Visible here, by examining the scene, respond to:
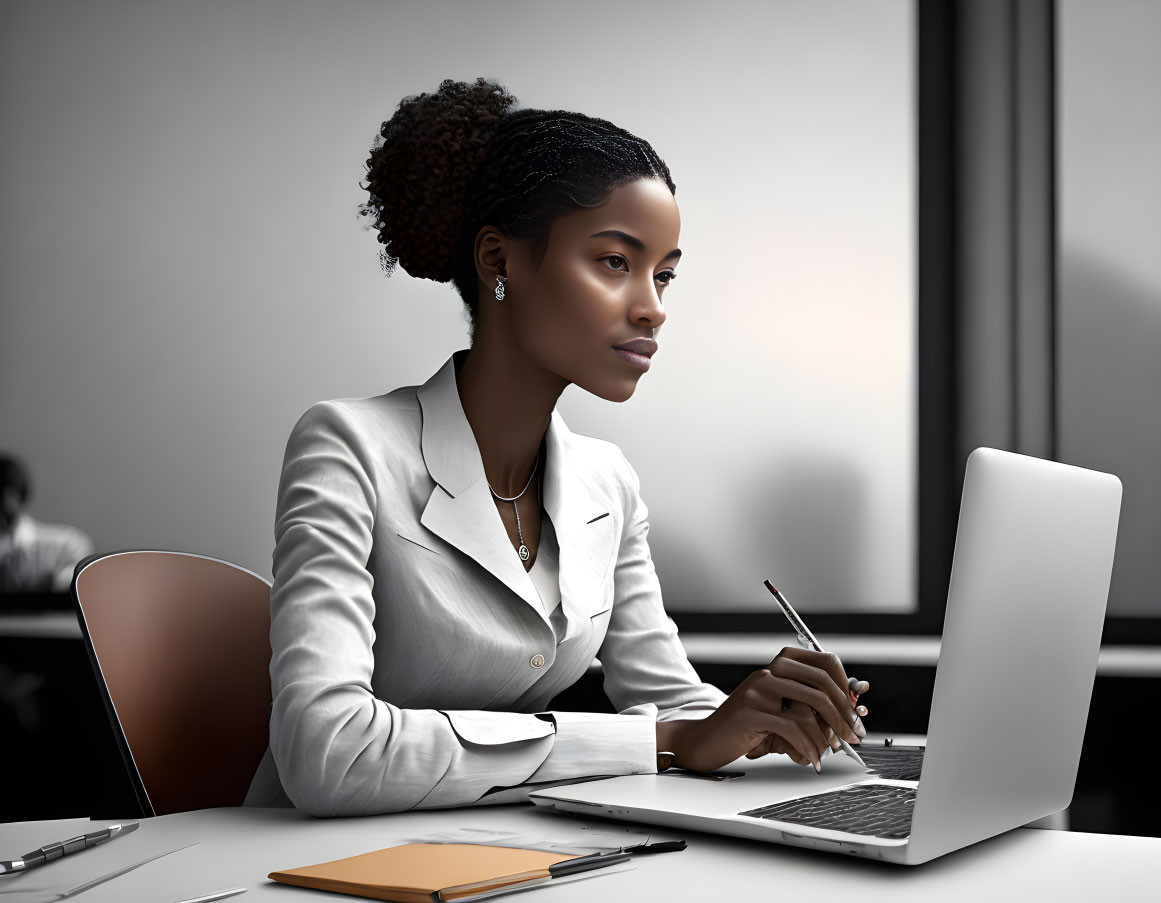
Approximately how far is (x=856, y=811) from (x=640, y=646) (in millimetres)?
710

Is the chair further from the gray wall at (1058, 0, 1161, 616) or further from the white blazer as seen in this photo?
the gray wall at (1058, 0, 1161, 616)

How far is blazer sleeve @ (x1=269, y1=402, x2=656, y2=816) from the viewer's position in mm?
1009

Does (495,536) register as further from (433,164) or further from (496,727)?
(433,164)

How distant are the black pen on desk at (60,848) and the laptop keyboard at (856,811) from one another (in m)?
0.54

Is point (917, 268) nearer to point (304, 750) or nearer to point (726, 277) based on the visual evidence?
point (726, 277)

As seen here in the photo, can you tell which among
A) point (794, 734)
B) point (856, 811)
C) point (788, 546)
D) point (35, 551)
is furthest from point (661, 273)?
point (35, 551)

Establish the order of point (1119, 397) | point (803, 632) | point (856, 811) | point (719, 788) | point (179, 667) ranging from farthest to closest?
point (1119, 397), point (179, 667), point (803, 632), point (719, 788), point (856, 811)

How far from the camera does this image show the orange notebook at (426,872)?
70 centimetres

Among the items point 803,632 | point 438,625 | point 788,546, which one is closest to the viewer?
point 803,632

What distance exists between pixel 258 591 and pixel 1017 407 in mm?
1488

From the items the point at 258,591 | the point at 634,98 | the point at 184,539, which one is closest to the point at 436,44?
the point at 634,98

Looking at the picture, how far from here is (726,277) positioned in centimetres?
227

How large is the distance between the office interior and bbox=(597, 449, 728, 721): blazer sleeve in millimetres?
424

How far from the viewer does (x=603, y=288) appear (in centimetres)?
133
